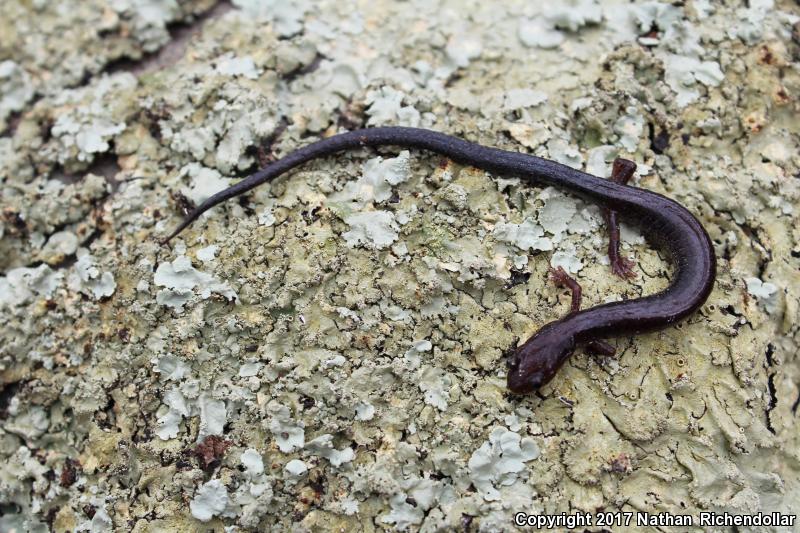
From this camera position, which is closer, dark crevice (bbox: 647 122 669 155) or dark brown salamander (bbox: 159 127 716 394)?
dark brown salamander (bbox: 159 127 716 394)

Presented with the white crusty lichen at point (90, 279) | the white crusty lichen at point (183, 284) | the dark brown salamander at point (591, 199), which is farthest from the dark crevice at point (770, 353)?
the white crusty lichen at point (90, 279)

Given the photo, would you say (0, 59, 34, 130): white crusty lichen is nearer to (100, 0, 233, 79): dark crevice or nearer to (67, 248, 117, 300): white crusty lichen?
(100, 0, 233, 79): dark crevice

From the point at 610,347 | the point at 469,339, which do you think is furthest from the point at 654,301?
the point at 469,339

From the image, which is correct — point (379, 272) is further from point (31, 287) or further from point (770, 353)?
point (770, 353)

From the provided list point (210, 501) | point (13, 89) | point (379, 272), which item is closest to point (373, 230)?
point (379, 272)

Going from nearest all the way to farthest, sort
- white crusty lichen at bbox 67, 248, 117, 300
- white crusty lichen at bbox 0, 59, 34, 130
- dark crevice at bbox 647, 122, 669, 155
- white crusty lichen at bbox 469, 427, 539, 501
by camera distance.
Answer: white crusty lichen at bbox 469, 427, 539, 501
white crusty lichen at bbox 67, 248, 117, 300
dark crevice at bbox 647, 122, 669, 155
white crusty lichen at bbox 0, 59, 34, 130

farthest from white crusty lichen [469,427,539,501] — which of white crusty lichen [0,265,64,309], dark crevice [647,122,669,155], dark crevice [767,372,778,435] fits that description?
white crusty lichen [0,265,64,309]

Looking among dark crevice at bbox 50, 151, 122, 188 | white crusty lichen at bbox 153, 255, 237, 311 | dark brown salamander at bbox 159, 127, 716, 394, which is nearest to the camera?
dark brown salamander at bbox 159, 127, 716, 394
